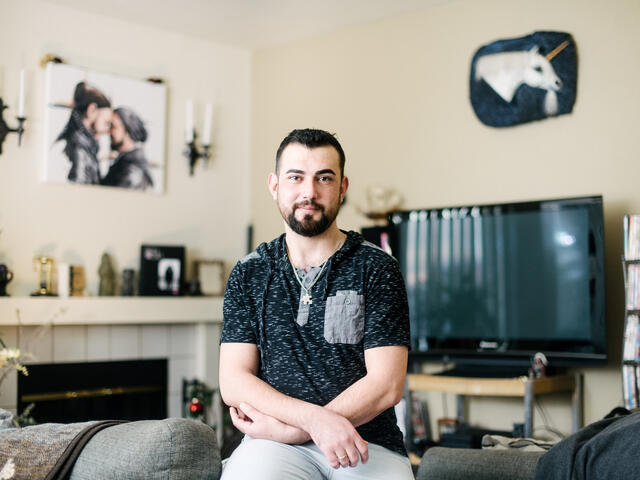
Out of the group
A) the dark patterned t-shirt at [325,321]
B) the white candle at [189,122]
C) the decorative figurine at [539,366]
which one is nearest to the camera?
the dark patterned t-shirt at [325,321]

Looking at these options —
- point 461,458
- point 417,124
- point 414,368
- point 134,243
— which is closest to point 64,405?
point 134,243

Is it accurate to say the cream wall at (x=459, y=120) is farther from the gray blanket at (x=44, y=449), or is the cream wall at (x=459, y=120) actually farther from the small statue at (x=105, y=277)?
the gray blanket at (x=44, y=449)

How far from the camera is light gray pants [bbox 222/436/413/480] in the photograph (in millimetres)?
1357

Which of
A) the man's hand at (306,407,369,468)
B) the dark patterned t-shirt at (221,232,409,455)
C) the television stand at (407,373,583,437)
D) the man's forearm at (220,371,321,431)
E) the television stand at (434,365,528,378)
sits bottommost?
the television stand at (407,373,583,437)

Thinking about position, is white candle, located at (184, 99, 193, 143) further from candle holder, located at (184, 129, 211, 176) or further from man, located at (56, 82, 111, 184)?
man, located at (56, 82, 111, 184)

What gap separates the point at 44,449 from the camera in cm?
117

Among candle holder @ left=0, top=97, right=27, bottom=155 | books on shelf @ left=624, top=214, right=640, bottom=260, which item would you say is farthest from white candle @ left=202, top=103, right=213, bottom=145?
books on shelf @ left=624, top=214, right=640, bottom=260

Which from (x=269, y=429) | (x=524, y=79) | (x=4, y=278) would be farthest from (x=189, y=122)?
(x=269, y=429)

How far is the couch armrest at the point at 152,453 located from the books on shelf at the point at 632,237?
8.06 ft

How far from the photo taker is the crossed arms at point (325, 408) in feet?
4.50

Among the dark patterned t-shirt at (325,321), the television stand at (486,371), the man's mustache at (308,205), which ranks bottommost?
the television stand at (486,371)

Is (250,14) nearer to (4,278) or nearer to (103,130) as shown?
(103,130)

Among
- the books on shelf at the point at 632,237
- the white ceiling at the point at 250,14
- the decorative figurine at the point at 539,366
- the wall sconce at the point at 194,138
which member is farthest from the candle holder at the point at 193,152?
the books on shelf at the point at 632,237

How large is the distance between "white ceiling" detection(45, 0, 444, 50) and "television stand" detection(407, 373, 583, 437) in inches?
81.7
